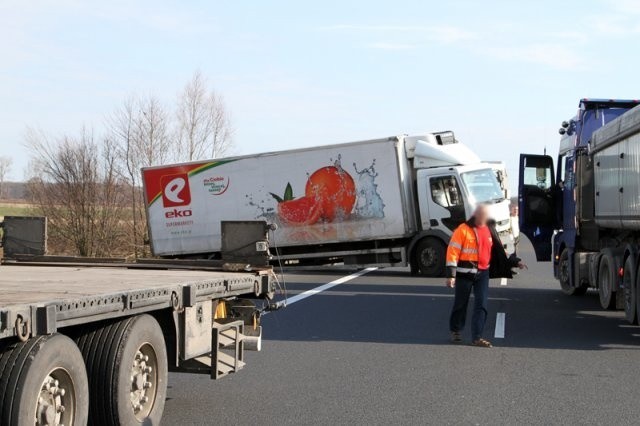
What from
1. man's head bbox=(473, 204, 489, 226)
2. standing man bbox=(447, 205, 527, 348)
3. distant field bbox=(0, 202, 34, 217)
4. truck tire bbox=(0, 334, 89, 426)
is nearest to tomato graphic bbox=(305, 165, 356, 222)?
distant field bbox=(0, 202, 34, 217)

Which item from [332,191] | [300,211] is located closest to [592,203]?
[332,191]

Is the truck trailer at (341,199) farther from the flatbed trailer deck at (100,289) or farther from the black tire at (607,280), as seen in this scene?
the flatbed trailer deck at (100,289)

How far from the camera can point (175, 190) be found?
85.0 ft

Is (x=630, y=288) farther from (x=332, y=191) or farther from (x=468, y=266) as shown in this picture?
(x=332, y=191)

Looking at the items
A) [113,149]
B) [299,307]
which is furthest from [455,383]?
[113,149]

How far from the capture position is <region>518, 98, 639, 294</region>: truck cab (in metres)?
16.6

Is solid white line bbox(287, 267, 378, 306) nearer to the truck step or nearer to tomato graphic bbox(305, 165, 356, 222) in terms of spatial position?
tomato graphic bbox(305, 165, 356, 222)

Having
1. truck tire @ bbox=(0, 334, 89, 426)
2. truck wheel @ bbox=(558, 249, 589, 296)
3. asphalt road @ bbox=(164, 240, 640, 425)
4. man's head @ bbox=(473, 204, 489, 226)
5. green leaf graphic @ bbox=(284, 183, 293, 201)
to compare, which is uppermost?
green leaf graphic @ bbox=(284, 183, 293, 201)

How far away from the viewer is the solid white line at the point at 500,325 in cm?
1265

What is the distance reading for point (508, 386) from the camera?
884cm

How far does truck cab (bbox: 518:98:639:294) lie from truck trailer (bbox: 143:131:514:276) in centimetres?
424

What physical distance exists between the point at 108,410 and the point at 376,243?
1873 cm

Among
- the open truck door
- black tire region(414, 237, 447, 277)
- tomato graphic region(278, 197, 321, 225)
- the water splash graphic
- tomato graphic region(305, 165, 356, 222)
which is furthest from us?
tomato graphic region(278, 197, 321, 225)

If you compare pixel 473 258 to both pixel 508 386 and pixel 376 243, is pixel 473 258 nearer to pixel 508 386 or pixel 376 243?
pixel 508 386
